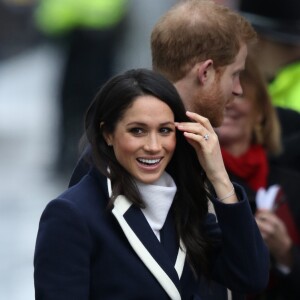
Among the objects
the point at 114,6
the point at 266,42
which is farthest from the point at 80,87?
the point at 266,42

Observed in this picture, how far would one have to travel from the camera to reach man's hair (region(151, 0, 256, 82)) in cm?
394

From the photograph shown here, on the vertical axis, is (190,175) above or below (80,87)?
above

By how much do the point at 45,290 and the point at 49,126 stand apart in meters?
9.09

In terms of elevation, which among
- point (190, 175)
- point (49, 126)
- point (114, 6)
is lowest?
point (49, 126)

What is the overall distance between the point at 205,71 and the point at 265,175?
106cm

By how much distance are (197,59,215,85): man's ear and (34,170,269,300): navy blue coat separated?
16.9 inches

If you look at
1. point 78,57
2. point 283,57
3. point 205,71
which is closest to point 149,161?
point 205,71

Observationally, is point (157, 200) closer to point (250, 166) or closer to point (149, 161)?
point (149, 161)

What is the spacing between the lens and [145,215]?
3.62m

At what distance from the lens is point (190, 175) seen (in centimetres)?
372

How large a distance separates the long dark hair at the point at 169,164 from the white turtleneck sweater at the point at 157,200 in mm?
26

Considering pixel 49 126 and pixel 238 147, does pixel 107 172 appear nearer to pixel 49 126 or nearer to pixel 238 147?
pixel 238 147

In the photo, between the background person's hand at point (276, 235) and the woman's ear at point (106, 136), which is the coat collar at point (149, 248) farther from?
the background person's hand at point (276, 235)

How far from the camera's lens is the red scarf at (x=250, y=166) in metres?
4.80
